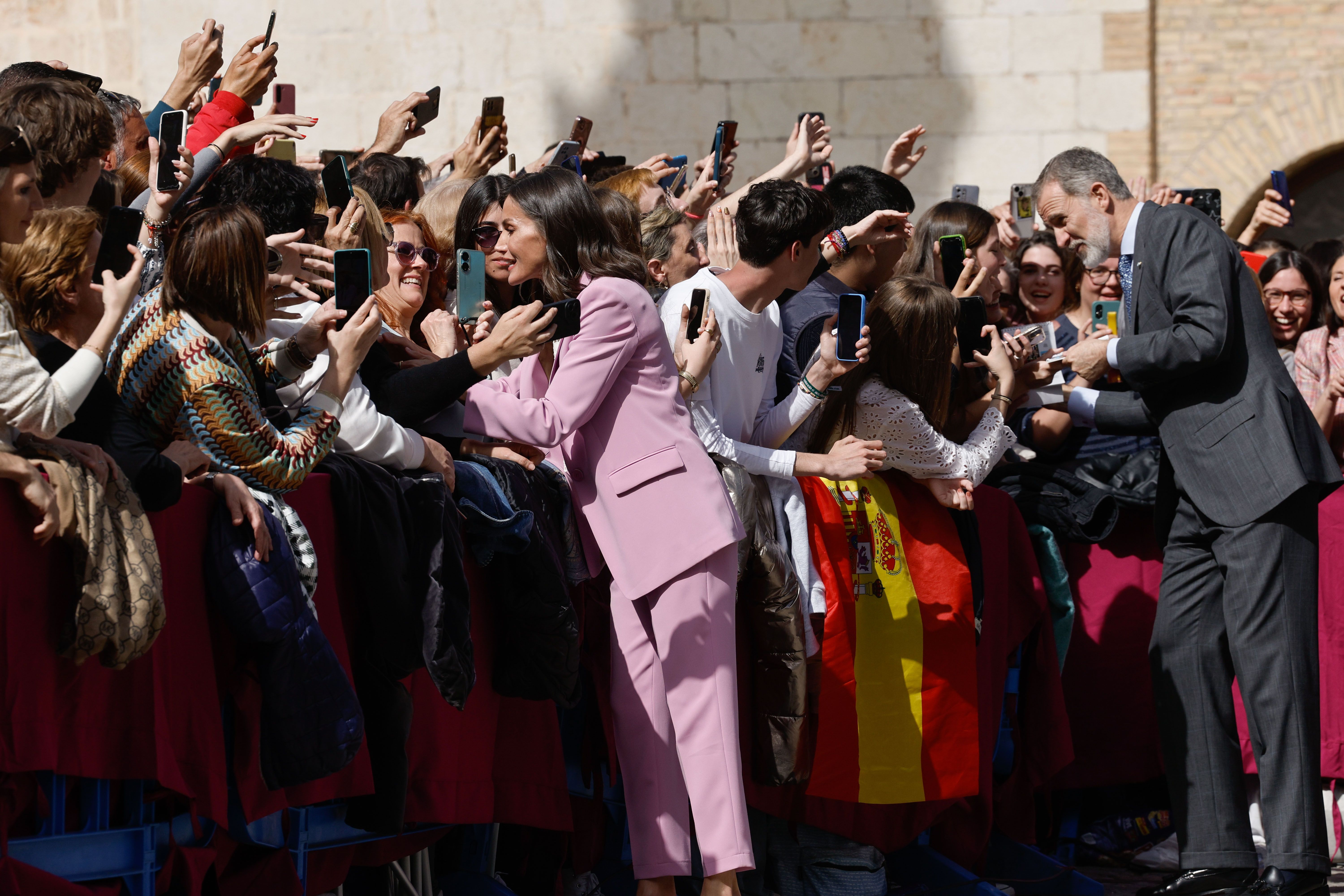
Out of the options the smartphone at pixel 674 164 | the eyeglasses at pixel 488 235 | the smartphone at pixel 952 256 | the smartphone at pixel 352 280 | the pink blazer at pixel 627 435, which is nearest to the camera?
the smartphone at pixel 352 280

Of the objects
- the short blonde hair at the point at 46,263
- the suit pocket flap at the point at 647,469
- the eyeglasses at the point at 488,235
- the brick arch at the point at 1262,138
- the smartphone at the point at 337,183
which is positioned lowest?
the suit pocket flap at the point at 647,469

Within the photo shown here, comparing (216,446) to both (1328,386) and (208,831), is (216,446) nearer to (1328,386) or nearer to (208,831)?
(208,831)

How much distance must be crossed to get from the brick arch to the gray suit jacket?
23.6ft

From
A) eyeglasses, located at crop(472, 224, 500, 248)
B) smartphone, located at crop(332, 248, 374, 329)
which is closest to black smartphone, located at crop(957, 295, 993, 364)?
eyeglasses, located at crop(472, 224, 500, 248)

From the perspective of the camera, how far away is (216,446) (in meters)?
3.43

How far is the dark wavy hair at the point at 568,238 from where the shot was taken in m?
4.26

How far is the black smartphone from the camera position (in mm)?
5320

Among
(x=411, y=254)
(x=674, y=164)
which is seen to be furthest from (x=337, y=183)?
(x=674, y=164)

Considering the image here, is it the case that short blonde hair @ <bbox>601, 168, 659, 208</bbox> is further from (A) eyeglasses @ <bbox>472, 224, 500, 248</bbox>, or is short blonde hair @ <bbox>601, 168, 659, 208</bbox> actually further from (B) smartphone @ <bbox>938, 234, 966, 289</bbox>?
(A) eyeglasses @ <bbox>472, 224, 500, 248</bbox>

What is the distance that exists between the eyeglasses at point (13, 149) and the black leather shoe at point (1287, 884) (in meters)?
3.86

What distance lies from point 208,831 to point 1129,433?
3.46 meters

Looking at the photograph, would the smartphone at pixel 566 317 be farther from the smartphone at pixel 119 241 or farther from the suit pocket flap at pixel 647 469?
the smartphone at pixel 119 241

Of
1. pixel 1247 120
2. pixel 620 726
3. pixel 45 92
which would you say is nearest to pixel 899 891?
pixel 620 726

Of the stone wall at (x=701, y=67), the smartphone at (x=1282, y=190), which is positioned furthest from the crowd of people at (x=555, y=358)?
the stone wall at (x=701, y=67)
